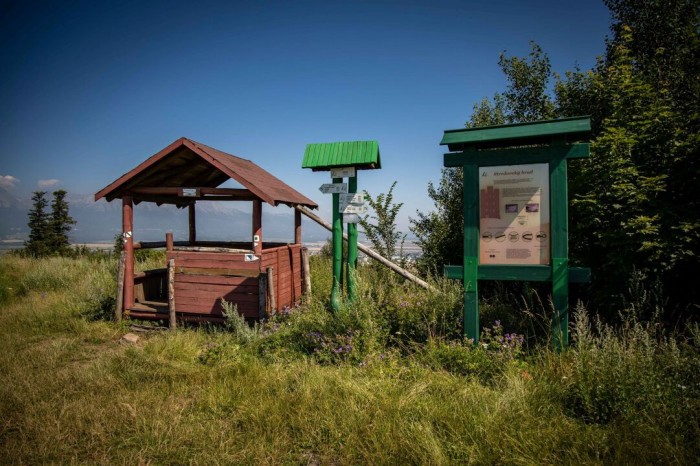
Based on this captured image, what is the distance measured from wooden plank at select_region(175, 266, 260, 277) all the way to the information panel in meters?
4.30

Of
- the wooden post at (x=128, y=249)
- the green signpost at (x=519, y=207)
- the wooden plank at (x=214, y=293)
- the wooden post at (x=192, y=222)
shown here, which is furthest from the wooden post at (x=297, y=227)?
the green signpost at (x=519, y=207)

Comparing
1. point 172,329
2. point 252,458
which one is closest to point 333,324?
point 252,458

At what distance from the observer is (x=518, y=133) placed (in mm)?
4648

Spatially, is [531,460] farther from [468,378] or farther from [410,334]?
[410,334]

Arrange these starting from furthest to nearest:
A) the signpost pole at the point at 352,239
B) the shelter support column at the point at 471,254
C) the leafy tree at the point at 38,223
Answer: the leafy tree at the point at 38,223 < the signpost pole at the point at 352,239 < the shelter support column at the point at 471,254

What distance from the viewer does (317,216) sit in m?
9.98

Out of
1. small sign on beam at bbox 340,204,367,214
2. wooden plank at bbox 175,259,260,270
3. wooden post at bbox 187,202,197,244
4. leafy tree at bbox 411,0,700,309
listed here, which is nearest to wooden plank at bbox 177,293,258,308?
wooden plank at bbox 175,259,260,270

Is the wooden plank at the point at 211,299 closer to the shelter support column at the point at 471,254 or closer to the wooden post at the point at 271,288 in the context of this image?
the wooden post at the point at 271,288

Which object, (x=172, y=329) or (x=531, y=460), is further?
(x=172, y=329)

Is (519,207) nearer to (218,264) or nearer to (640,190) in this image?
(640,190)

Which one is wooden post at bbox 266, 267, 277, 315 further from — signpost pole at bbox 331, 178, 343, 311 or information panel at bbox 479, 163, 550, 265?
information panel at bbox 479, 163, 550, 265

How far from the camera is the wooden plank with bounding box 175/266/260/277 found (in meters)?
7.06

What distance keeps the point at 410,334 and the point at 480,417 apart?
2.18m

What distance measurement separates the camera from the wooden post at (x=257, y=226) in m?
6.99
